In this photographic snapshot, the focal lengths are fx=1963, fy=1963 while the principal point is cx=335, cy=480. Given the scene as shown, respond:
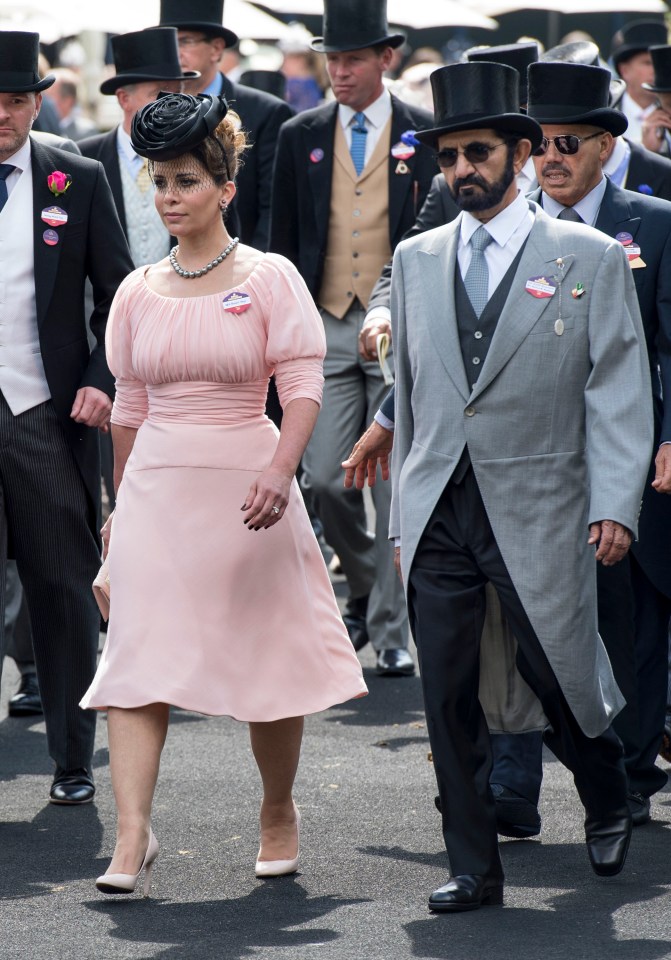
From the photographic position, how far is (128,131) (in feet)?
27.8

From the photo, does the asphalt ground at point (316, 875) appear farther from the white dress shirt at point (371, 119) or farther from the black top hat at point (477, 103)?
the white dress shirt at point (371, 119)

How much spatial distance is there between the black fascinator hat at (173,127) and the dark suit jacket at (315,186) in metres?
2.98

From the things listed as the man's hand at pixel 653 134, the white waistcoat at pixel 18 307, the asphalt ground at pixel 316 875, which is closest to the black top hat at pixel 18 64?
the white waistcoat at pixel 18 307

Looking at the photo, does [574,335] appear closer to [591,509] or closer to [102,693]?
[591,509]

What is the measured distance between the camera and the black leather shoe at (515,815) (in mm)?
6066

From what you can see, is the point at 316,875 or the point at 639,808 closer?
the point at 316,875

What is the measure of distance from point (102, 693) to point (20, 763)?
76.9 inches

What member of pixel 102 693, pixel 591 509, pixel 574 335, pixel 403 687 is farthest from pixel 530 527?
pixel 403 687

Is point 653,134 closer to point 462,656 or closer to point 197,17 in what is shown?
point 197,17

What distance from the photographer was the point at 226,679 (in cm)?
553

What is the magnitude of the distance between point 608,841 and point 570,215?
199 centimetres

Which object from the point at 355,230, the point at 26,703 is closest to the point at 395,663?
the point at 26,703

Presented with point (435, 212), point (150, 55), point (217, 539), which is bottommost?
point (217, 539)

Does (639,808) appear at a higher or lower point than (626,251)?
lower
